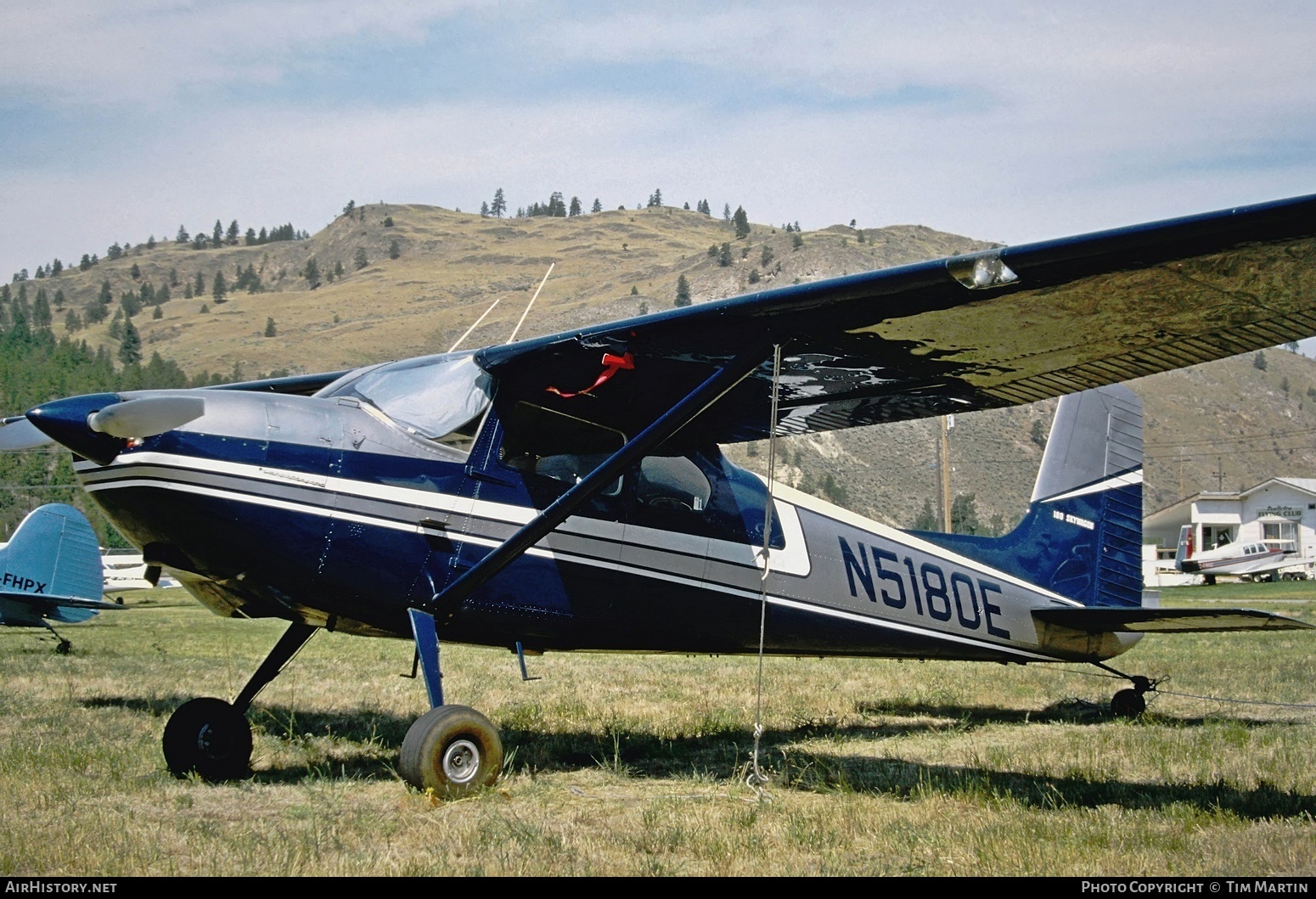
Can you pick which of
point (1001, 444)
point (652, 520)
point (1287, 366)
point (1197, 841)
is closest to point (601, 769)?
point (652, 520)

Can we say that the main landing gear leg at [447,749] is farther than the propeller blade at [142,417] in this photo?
Yes

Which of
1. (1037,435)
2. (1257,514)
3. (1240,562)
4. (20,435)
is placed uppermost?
(20,435)

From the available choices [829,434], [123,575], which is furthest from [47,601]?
[829,434]

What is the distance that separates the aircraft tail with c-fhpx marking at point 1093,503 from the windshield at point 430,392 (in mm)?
5154

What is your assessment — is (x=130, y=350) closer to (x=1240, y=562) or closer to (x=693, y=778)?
(x=1240, y=562)

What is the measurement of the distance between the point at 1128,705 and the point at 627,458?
232 inches

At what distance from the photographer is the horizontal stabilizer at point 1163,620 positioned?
7469 millimetres

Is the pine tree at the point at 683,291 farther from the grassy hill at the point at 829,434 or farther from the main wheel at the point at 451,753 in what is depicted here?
the main wheel at the point at 451,753

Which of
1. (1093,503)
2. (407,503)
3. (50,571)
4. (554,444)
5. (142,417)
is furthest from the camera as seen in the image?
(50,571)

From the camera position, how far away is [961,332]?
6.30 m

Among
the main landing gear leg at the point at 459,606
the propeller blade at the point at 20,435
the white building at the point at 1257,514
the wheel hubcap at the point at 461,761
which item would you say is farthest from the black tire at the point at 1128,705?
the white building at the point at 1257,514
